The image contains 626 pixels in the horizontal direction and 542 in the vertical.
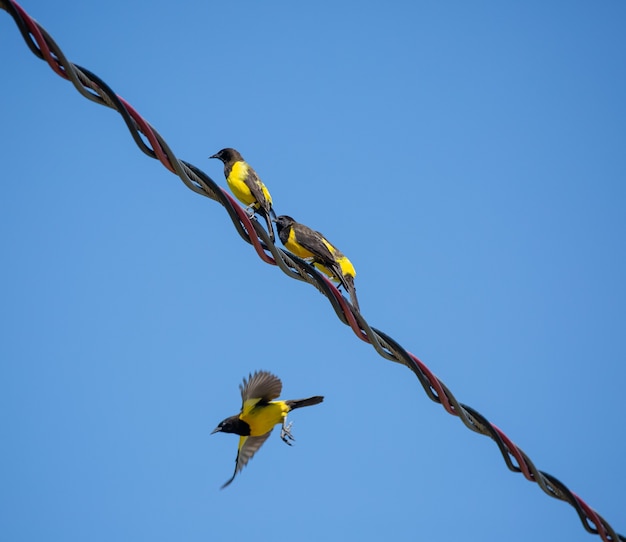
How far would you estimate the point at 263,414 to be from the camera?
7770 millimetres

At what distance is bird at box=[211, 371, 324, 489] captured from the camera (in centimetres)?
764

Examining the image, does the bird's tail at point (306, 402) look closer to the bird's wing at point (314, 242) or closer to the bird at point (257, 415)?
the bird at point (257, 415)

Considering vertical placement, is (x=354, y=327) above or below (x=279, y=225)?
below

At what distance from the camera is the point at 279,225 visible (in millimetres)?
8195

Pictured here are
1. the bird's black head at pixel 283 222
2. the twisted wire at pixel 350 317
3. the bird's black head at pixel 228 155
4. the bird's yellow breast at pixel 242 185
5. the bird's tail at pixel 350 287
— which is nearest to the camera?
the twisted wire at pixel 350 317

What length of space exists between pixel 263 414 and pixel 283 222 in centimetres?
187

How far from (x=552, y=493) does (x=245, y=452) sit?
4115 mm

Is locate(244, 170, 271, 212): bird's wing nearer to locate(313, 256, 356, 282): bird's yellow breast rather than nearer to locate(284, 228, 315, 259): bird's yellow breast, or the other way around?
locate(284, 228, 315, 259): bird's yellow breast

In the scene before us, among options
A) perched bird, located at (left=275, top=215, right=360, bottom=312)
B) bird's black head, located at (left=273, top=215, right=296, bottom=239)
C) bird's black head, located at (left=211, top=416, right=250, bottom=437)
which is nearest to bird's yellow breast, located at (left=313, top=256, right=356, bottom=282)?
perched bird, located at (left=275, top=215, right=360, bottom=312)

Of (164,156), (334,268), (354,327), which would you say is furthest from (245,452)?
(164,156)

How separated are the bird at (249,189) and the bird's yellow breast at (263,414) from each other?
1.64 metres

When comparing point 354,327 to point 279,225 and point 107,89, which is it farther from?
point 279,225

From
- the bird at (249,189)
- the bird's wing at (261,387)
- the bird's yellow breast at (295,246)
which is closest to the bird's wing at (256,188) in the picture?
the bird at (249,189)

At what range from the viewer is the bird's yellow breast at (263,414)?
7766 mm
